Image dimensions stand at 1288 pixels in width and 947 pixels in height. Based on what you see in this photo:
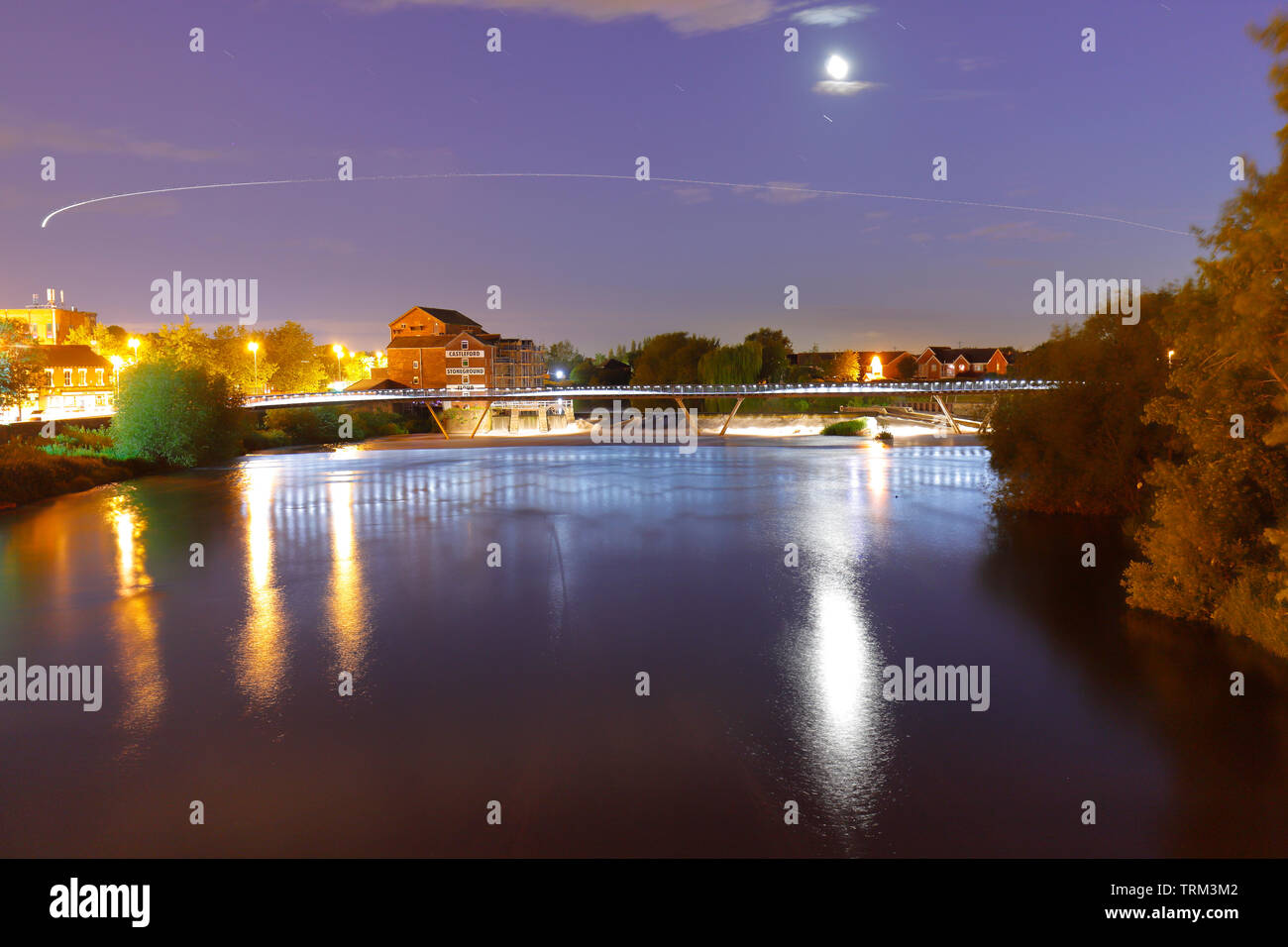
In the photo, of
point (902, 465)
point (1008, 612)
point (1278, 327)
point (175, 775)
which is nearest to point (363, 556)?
point (175, 775)

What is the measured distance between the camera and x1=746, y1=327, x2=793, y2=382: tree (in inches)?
4235

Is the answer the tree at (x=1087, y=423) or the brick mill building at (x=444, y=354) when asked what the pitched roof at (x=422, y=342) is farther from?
the tree at (x=1087, y=423)

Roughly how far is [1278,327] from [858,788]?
31.4 ft

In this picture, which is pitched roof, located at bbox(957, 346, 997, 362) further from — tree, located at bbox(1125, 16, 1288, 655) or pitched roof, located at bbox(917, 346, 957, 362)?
tree, located at bbox(1125, 16, 1288, 655)

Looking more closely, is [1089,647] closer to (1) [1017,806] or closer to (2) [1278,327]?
(2) [1278,327]

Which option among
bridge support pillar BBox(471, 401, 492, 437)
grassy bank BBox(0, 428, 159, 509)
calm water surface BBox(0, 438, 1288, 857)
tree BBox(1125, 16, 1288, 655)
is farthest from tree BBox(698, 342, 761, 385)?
tree BBox(1125, 16, 1288, 655)

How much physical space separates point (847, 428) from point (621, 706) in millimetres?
77134

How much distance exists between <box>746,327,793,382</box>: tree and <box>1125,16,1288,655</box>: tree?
292 ft

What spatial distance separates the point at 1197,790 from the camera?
9.41 meters

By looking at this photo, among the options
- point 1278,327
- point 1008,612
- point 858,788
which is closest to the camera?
point 858,788

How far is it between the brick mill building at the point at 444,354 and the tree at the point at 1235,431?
97846 millimetres

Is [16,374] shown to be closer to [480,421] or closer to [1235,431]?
[480,421]

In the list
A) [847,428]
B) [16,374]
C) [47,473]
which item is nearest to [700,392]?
[847,428]

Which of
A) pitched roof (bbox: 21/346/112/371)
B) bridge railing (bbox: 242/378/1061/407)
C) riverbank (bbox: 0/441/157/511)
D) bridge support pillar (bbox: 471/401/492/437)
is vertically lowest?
riverbank (bbox: 0/441/157/511)
